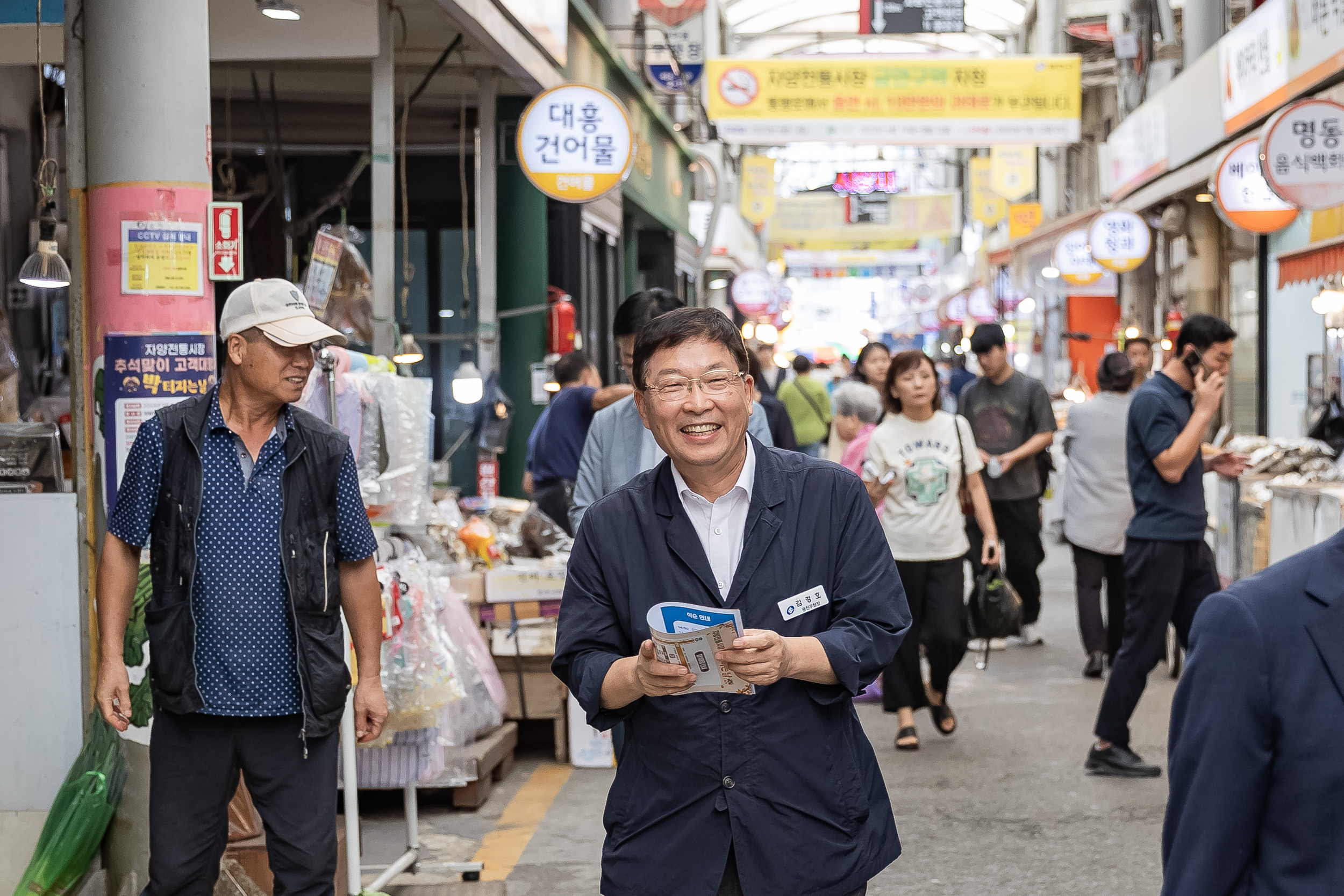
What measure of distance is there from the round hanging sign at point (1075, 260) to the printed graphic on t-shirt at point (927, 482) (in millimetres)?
14375

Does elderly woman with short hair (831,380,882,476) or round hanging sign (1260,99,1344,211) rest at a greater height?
round hanging sign (1260,99,1344,211)

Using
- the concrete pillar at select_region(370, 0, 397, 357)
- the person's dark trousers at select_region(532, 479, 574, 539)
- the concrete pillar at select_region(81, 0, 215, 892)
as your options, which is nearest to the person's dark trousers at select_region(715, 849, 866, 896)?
the concrete pillar at select_region(81, 0, 215, 892)

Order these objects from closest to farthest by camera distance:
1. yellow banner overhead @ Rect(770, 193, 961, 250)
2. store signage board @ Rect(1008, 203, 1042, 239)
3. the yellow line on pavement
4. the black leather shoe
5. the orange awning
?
1. the yellow line on pavement
2. the black leather shoe
3. the orange awning
4. store signage board @ Rect(1008, 203, 1042, 239)
5. yellow banner overhead @ Rect(770, 193, 961, 250)

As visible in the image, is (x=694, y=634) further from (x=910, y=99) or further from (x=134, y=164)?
(x=910, y=99)

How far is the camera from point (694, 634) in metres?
2.33

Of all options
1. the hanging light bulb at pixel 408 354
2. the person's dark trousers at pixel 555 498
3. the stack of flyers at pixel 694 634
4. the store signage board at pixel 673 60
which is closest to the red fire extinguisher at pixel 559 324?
the person's dark trousers at pixel 555 498

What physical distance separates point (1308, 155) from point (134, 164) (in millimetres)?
7079

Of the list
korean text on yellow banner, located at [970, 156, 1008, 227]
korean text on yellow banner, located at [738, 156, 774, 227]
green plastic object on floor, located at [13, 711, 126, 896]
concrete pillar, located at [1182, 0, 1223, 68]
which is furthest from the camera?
korean text on yellow banner, located at [970, 156, 1008, 227]

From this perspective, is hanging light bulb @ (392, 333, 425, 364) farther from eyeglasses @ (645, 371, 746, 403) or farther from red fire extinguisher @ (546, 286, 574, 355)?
red fire extinguisher @ (546, 286, 574, 355)

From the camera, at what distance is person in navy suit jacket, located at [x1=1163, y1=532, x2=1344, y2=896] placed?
1727 millimetres

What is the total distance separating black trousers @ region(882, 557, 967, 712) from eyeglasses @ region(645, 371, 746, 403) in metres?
4.49

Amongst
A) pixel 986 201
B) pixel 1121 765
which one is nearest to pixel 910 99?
pixel 986 201

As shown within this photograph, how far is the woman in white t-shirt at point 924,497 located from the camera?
710 cm

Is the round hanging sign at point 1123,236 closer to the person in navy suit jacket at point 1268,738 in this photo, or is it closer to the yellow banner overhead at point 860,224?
Result: the person in navy suit jacket at point 1268,738
